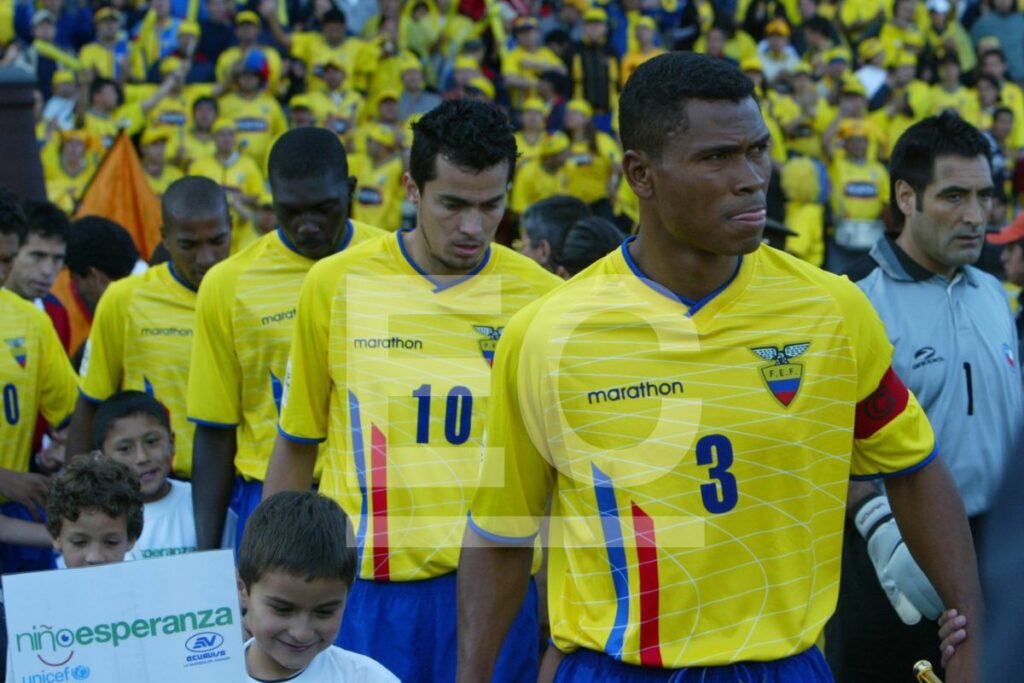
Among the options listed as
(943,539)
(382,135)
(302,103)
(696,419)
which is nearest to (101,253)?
(696,419)

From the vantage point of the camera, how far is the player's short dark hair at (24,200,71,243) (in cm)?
834

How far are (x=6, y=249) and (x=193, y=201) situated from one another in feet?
2.74

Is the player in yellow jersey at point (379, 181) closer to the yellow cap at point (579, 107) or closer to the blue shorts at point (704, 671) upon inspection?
the yellow cap at point (579, 107)

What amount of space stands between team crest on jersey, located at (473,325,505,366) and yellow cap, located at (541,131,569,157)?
42.7 feet

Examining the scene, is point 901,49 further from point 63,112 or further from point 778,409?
point 778,409

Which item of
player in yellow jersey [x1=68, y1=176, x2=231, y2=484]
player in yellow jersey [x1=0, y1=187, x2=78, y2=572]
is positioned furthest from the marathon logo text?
player in yellow jersey [x1=68, y1=176, x2=231, y2=484]

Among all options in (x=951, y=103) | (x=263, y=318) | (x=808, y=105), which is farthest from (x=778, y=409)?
(x=951, y=103)

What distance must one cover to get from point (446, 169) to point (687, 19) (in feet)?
56.0

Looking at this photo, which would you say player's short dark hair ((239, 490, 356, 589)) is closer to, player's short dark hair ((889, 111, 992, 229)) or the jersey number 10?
the jersey number 10

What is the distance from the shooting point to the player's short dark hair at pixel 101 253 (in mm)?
9109

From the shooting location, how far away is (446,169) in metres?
5.05

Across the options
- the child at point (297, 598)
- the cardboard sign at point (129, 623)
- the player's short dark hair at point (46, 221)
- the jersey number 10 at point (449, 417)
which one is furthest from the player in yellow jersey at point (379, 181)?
the cardboard sign at point (129, 623)

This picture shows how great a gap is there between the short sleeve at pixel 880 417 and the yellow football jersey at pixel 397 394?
1557mm

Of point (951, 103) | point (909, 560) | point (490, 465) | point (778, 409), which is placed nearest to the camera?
point (778, 409)
